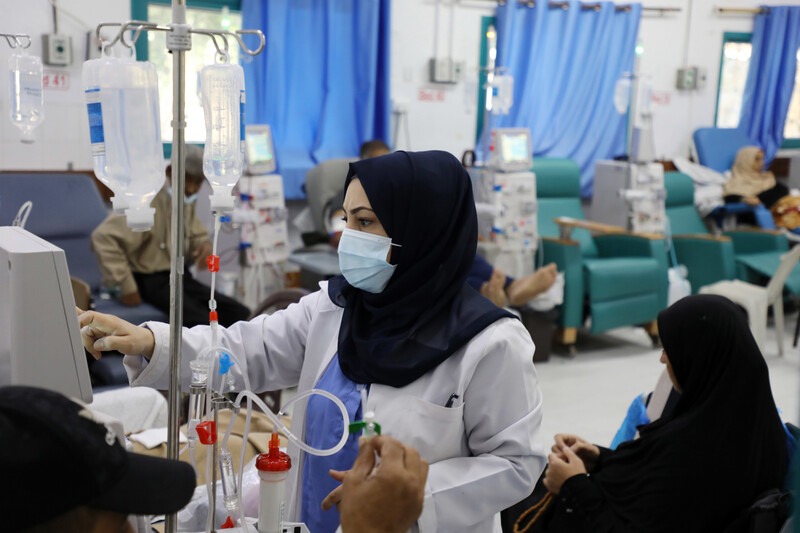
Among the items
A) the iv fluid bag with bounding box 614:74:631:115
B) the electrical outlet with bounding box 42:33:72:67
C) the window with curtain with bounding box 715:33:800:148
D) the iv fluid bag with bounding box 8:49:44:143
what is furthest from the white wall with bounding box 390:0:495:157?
the iv fluid bag with bounding box 8:49:44:143

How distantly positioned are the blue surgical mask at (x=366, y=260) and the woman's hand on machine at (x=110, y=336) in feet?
1.37

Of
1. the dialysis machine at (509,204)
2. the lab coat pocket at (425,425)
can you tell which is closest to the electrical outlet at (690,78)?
the dialysis machine at (509,204)

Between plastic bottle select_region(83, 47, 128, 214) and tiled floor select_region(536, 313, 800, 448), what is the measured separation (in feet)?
9.39

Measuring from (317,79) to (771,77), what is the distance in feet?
15.5

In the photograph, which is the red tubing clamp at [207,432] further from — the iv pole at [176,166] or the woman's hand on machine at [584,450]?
the woman's hand on machine at [584,450]

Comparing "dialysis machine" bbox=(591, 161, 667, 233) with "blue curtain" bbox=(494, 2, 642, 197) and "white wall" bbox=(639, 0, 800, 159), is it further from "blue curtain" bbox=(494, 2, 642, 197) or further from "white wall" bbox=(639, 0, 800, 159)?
"white wall" bbox=(639, 0, 800, 159)

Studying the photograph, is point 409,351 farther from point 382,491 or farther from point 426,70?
point 426,70

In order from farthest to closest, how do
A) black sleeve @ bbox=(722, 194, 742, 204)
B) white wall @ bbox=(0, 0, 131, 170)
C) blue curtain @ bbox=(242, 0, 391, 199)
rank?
1. black sleeve @ bbox=(722, 194, 742, 204)
2. blue curtain @ bbox=(242, 0, 391, 199)
3. white wall @ bbox=(0, 0, 131, 170)

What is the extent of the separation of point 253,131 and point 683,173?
3.97m

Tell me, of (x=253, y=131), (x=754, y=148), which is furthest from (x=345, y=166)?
(x=754, y=148)

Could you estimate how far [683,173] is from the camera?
664 cm

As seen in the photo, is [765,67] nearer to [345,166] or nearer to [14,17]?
[345,166]

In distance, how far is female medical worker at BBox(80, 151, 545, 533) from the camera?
4.48 feet

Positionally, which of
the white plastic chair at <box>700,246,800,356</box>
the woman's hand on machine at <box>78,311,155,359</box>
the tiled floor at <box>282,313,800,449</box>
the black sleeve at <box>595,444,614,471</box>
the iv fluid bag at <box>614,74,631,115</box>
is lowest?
the tiled floor at <box>282,313,800,449</box>
